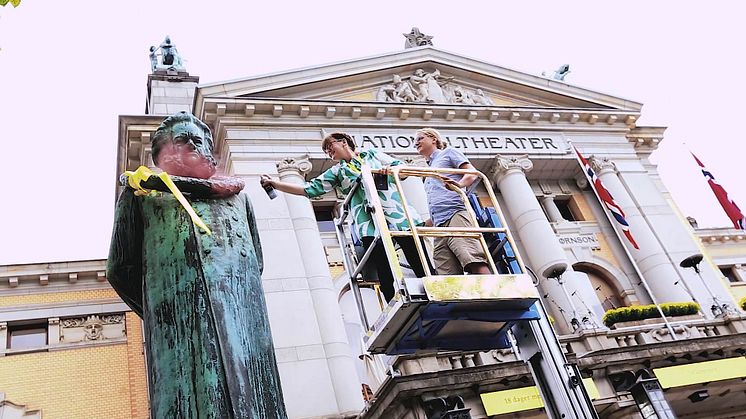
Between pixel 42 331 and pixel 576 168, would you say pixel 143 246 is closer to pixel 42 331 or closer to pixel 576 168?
pixel 42 331

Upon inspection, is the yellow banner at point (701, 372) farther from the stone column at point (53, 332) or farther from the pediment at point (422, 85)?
the stone column at point (53, 332)

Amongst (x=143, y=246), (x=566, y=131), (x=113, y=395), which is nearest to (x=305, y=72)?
(x=566, y=131)

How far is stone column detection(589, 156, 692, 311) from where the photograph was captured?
20.6 m

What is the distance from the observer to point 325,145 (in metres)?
5.89

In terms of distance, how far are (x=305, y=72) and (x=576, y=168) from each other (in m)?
10.9

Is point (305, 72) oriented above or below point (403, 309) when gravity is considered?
above

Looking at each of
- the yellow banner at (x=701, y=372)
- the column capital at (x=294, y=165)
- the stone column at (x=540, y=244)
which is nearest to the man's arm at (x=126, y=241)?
the yellow banner at (x=701, y=372)

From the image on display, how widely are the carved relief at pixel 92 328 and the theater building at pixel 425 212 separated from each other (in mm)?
42

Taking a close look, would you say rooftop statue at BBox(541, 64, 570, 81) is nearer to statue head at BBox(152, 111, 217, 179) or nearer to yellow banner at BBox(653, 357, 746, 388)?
yellow banner at BBox(653, 357, 746, 388)

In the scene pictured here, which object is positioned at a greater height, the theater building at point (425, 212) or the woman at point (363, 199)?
the theater building at point (425, 212)

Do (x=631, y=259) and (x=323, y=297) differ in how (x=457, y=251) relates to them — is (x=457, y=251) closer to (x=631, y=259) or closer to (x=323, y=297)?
(x=323, y=297)

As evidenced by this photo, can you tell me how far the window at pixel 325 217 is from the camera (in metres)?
20.4

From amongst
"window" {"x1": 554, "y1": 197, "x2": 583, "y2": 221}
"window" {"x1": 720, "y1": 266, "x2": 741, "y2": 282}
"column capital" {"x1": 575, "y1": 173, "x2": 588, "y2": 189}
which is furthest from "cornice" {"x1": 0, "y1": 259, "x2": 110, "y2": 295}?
"window" {"x1": 720, "y1": 266, "x2": 741, "y2": 282}

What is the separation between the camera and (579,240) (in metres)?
22.7
